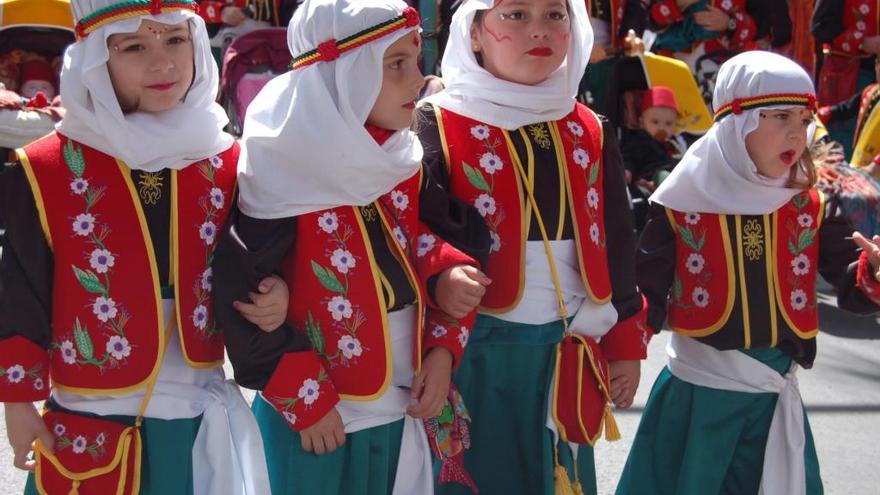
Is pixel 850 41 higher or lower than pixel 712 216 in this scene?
lower

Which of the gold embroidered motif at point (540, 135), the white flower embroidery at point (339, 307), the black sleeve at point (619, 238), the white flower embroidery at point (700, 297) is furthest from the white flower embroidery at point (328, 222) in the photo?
the white flower embroidery at point (700, 297)

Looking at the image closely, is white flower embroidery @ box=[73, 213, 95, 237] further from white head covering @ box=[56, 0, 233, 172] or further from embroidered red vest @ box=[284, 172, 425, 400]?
embroidered red vest @ box=[284, 172, 425, 400]

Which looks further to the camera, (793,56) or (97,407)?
(793,56)

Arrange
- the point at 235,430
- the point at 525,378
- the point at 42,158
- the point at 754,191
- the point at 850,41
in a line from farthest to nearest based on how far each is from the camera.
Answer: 1. the point at 850,41
2. the point at 754,191
3. the point at 525,378
4. the point at 235,430
5. the point at 42,158

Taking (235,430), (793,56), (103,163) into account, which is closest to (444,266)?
(235,430)

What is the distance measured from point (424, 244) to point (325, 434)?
1.55 feet

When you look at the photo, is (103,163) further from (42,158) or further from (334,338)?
(334,338)

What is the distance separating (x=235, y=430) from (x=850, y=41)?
6.10 metres

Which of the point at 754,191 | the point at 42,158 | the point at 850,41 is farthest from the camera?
the point at 850,41

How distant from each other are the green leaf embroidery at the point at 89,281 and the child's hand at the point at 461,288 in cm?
70

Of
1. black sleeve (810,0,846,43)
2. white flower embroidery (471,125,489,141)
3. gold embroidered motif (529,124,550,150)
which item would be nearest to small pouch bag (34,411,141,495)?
white flower embroidery (471,125,489,141)

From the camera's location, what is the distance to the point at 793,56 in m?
7.25

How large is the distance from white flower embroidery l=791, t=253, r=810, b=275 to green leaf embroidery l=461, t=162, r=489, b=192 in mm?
903

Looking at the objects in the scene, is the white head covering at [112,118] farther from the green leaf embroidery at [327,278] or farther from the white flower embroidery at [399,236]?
the white flower embroidery at [399,236]
